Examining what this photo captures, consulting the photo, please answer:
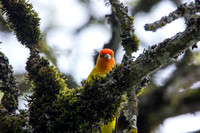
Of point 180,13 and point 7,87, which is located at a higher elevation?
point 180,13

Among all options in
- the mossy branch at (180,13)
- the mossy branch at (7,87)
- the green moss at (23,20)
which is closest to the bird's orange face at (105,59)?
the green moss at (23,20)

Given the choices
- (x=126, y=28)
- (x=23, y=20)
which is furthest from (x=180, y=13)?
(x=23, y=20)

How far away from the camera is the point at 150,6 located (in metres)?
5.25

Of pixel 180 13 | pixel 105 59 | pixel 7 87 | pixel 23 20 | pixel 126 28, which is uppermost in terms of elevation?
pixel 105 59

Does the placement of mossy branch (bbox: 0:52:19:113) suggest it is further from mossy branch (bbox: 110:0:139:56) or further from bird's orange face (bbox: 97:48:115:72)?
bird's orange face (bbox: 97:48:115:72)

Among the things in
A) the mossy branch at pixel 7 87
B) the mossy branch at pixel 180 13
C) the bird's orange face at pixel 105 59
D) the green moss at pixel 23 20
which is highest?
the bird's orange face at pixel 105 59

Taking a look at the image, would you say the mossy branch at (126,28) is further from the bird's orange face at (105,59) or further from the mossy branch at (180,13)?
the bird's orange face at (105,59)

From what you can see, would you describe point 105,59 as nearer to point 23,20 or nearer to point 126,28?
point 126,28

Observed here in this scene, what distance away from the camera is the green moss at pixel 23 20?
2.41m

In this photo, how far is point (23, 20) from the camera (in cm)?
245

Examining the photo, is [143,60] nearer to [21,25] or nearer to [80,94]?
[80,94]

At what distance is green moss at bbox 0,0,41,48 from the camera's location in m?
2.41

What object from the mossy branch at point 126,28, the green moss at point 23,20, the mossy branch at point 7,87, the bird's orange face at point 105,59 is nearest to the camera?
the mossy branch at point 7,87

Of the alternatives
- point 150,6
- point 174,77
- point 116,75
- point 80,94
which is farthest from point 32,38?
point 150,6
